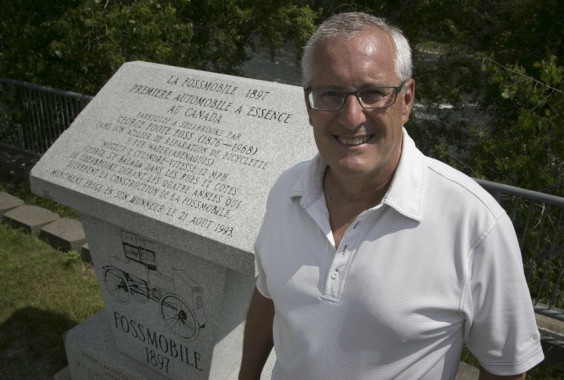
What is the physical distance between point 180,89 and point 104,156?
0.52 metres

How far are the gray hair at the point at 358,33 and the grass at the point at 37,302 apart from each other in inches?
120

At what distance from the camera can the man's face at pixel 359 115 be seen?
1.37 meters

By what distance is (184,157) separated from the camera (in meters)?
2.47

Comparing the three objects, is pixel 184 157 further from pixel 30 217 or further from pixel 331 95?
pixel 30 217

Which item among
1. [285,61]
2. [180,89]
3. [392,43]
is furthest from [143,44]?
[285,61]

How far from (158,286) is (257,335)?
38.6 inches

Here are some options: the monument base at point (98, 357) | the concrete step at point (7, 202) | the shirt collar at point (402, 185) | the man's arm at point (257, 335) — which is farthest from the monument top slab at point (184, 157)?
the concrete step at point (7, 202)

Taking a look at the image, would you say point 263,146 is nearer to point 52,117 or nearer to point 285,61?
point 52,117

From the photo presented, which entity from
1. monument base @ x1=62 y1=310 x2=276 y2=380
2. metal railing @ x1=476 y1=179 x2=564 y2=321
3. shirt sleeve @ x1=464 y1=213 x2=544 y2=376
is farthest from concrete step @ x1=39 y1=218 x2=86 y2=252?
shirt sleeve @ x1=464 y1=213 x2=544 y2=376

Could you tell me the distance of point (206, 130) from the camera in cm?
255

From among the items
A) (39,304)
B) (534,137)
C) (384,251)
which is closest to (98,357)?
(39,304)

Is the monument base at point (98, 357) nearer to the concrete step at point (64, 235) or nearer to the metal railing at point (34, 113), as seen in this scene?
the concrete step at point (64, 235)

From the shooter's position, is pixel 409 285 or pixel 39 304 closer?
pixel 409 285

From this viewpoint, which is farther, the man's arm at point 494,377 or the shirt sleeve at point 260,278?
the shirt sleeve at point 260,278
